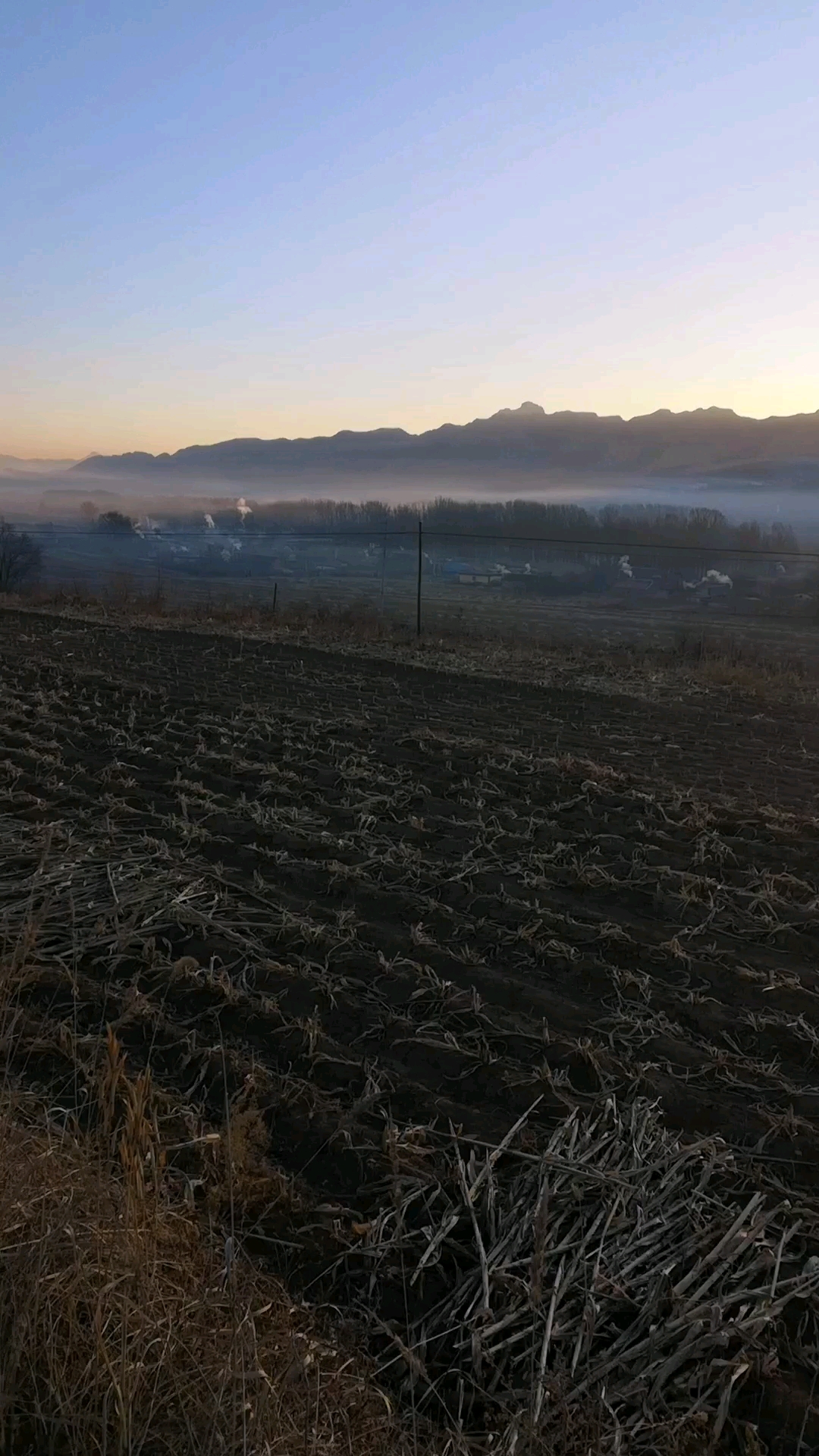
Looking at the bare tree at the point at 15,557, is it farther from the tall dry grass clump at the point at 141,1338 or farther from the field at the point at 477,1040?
the tall dry grass clump at the point at 141,1338

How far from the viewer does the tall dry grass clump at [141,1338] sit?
74.7 inches

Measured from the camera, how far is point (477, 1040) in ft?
12.6

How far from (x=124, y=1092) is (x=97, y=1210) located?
2.88ft

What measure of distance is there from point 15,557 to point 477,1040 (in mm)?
33872

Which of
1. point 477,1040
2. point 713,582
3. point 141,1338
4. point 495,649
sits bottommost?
point 713,582

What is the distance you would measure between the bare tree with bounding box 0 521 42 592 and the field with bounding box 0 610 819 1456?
27.5 metres

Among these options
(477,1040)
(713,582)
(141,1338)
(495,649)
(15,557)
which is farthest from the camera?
(713,582)

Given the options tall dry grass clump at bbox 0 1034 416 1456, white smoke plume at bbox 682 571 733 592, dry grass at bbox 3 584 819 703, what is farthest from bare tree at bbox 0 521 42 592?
tall dry grass clump at bbox 0 1034 416 1456

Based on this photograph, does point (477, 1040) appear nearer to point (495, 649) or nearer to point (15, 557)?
point (495, 649)

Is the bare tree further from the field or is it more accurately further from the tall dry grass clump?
the tall dry grass clump

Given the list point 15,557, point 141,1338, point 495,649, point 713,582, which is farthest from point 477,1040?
point 713,582

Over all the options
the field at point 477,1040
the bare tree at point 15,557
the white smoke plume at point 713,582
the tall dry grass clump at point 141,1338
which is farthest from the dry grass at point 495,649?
the white smoke plume at point 713,582

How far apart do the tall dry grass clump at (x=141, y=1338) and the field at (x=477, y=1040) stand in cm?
15

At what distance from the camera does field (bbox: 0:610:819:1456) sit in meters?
2.44
